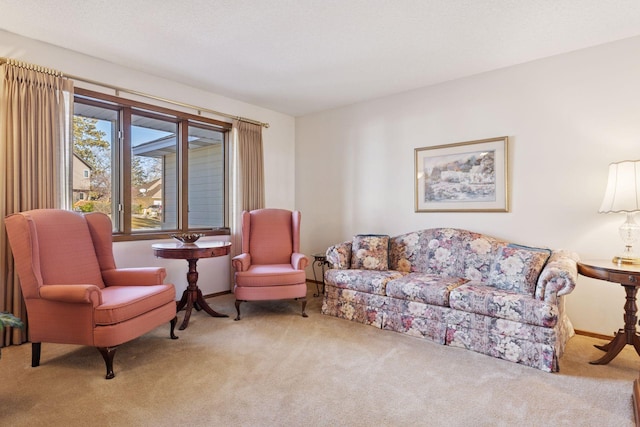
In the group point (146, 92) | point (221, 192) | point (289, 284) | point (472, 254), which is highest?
point (146, 92)

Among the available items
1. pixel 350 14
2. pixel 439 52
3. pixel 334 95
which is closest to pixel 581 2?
pixel 439 52

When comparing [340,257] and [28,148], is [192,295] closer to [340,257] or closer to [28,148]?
[340,257]

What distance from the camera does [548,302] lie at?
2.38 meters

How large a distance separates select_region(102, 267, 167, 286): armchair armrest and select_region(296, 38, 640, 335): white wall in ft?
8.48

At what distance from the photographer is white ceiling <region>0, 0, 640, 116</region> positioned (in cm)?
242

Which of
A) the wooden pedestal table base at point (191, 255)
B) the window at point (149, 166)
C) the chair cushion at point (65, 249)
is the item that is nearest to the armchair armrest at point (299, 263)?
the wooden pedestal table base at point (191, 255)

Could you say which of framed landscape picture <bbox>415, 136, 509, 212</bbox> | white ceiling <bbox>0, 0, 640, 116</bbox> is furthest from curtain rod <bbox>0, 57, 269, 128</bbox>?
framed landscape picture <bbox>415, 136, 509, 212</bbox>

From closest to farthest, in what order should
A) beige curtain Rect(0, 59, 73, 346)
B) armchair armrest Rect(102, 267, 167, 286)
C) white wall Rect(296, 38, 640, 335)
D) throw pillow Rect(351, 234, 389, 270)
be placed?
beige curtain Rect(0, 59, 73, 346)
armchair armrest Rect(102, 267, 167, 286)
white wall Rect(296, 38, 640, 335)
throw pillow Rect(351, 234, 389, 270)

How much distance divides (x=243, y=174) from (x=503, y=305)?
330 cm

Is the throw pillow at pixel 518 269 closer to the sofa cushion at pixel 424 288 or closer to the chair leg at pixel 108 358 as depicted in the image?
the sofa cushion at pixel 424 288

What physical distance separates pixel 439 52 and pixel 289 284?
2.65 metres

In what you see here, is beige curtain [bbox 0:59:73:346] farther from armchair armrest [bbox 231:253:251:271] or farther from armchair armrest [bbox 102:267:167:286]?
armchair armrest [bbox 231:253:251:271]

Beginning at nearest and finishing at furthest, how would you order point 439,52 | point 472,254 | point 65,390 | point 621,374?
point 65,390, point 621,374, point 439,52, point 472,254

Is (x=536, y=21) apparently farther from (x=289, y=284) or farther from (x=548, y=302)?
(x=289, y=284)
